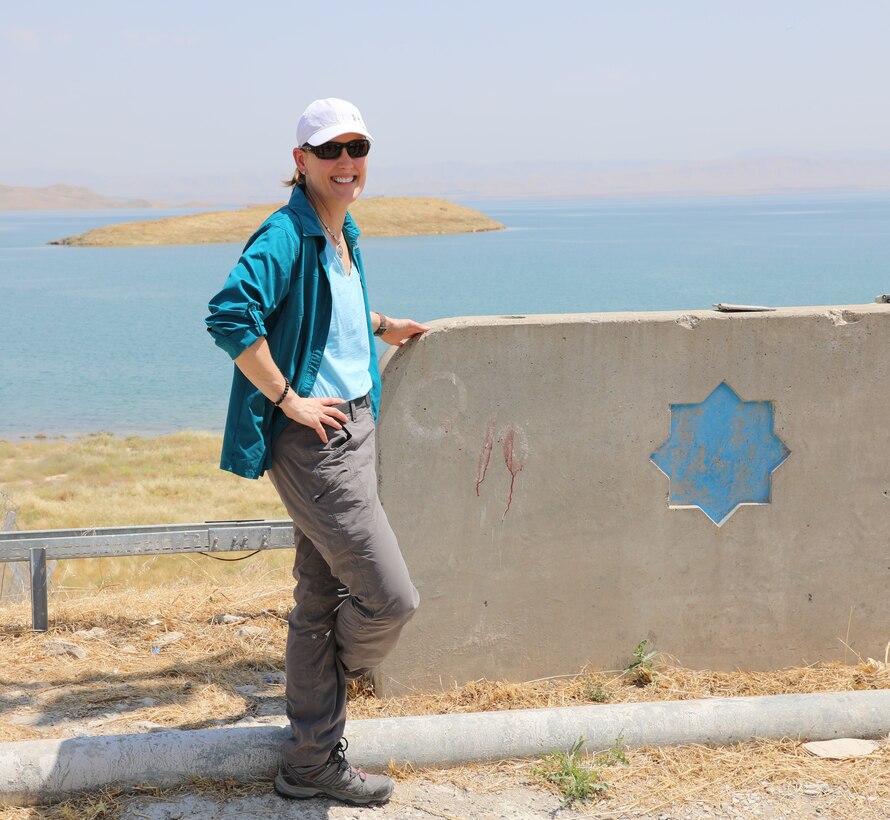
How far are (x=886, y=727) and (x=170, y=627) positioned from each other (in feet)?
10.2

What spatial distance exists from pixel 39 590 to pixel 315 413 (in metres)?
2.37

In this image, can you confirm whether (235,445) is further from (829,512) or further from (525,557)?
(829,512)

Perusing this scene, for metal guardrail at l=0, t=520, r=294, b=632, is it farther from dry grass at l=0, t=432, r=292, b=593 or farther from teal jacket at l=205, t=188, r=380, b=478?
dry grass at l=0, t=432, r=292, b=593

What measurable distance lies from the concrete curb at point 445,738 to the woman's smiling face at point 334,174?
1769 mm

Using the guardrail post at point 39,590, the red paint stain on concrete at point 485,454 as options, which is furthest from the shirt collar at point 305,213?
the guardrail post at point 39,590

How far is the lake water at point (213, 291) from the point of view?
28312mm

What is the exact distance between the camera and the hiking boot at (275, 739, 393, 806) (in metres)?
3.56

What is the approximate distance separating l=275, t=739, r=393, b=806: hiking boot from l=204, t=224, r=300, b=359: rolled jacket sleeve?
1.37 meters

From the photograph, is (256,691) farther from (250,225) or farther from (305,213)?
(250,225)

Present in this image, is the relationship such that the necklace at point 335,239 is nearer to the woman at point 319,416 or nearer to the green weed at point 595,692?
the woman at point 319,416

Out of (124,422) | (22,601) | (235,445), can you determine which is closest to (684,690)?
(235,445)

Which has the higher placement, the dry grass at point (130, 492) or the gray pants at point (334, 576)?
the gray pants at point (334, 576)

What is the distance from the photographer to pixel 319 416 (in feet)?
10.7

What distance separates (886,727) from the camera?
13.1 feet
